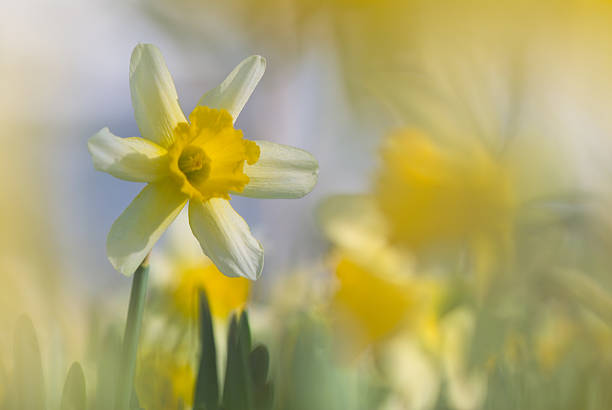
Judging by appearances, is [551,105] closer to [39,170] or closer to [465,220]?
[465,220]

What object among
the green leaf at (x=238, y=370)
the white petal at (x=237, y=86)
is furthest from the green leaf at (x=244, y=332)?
the white petal at (x=237, y=86)

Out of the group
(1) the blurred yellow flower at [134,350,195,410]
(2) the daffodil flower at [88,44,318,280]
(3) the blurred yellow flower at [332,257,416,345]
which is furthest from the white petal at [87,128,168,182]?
(3) the blurred yellow flower at [332,257,416,345]

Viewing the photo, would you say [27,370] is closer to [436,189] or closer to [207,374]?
[207,374]

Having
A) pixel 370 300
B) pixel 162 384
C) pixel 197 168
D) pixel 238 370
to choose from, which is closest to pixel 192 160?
pixel 197 168

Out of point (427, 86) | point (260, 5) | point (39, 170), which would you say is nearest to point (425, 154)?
point (427, 86)

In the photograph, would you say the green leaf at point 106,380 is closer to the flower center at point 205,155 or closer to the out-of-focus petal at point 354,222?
the flower center at point 205,155

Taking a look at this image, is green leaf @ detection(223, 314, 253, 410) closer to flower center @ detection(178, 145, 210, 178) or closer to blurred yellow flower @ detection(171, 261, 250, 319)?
flower center @ detection(178, 145, 210, 178)

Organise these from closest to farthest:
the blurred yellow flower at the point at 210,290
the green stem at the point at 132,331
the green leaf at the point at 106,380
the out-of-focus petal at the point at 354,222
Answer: the green stem at the point at 132,331, the green leaf at the point at 106,380, the blurred yellow flower at the point at 210,290, the out-of-focus petal at the point at 354,222
